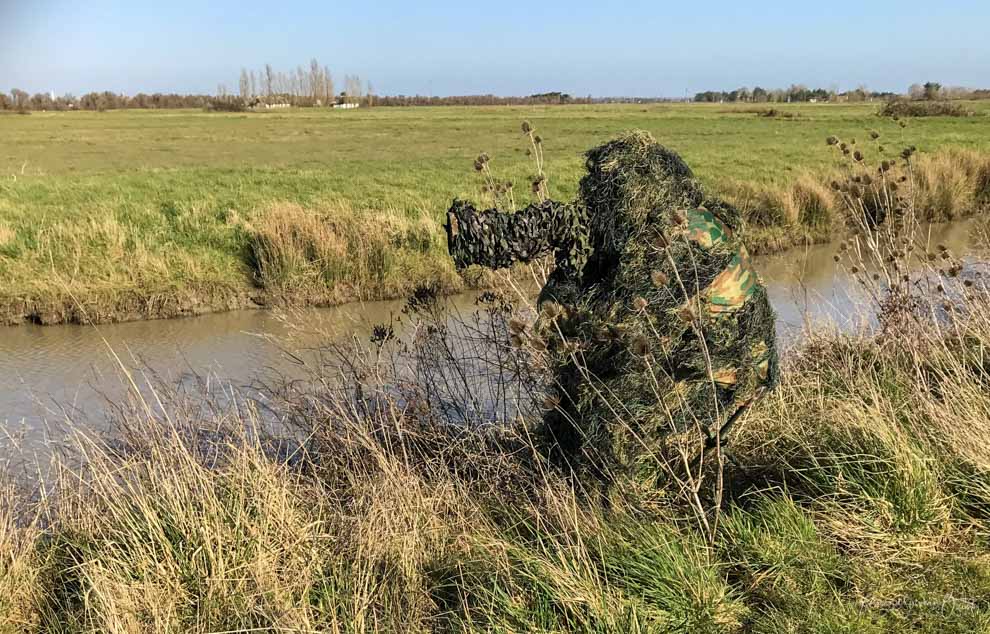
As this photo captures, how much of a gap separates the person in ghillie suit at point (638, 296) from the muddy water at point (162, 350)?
2712 mm

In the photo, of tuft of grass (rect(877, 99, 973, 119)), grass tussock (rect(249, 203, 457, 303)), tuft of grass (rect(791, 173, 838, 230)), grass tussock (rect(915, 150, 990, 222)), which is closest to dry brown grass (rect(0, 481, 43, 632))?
grass tussock (rect(249, 203, 457, 303))

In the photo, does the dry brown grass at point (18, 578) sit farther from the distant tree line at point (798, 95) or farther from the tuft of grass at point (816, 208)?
the distant tree line at point (798, 95)

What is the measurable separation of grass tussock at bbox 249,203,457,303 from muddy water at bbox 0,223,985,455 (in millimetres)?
380

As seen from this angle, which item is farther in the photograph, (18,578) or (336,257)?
(336,257)

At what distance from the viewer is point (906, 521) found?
2742 mm

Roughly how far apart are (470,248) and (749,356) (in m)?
1.12

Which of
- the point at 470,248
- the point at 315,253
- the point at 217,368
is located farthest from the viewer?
the point at 315,253

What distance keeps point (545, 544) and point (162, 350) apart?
7.13 meters

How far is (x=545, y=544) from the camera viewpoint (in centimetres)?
284

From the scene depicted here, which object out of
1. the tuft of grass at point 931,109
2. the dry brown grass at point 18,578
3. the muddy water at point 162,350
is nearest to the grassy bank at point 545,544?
the dry brown grass at point 18,578

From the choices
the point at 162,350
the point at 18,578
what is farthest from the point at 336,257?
the point at 18,578

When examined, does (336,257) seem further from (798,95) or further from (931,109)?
(798,95)

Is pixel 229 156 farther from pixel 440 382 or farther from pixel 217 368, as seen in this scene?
pixel 440 382

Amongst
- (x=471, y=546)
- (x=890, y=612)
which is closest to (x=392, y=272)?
(x=471, y=546)
